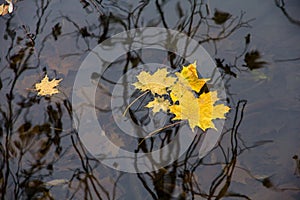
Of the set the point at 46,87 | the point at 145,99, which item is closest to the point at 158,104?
the point at 145,99

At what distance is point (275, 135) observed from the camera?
109 centimetres

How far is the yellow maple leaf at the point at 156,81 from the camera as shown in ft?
3.83

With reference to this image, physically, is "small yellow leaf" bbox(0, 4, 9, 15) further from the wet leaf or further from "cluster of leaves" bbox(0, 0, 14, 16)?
the wet leaf

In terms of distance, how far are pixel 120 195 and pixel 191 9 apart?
0.63m

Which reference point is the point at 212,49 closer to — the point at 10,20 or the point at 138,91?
the point at 138,91

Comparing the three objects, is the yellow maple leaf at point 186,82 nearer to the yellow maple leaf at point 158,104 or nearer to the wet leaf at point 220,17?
the yellow maple leaf at point 158,104

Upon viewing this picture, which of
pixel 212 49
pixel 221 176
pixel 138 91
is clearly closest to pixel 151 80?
pixel 138 91

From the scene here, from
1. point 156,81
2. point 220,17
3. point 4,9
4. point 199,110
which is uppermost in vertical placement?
point 4,9

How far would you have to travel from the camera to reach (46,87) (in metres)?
1.26

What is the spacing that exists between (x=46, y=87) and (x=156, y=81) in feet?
1.13

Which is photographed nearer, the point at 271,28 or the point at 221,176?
the point at 221,176

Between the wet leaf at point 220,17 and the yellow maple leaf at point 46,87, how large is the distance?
0.52m

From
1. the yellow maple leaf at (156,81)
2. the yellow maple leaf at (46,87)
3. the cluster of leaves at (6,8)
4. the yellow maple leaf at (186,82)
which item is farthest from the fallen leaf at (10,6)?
the yellow maple leaf at (186,82)

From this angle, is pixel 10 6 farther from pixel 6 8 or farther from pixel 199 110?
A: pixel 199 110
